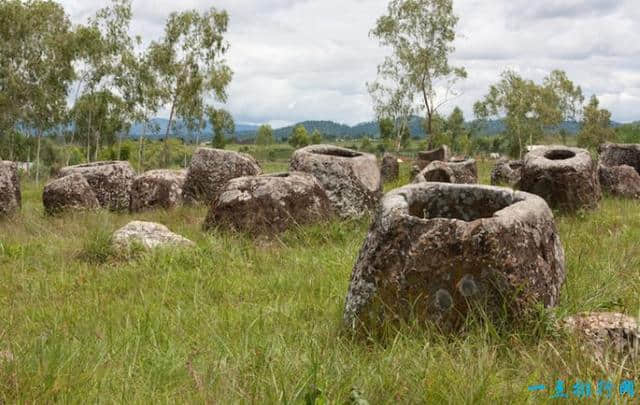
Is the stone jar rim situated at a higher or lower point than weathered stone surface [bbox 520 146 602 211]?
higher

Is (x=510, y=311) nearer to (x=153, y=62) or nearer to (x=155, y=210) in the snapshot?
(x=155, y=210)

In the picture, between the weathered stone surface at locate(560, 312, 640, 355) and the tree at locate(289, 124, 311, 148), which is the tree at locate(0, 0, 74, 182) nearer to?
the weathered stone surface at locate(560, 312, 640, 355)

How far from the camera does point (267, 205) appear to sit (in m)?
9.26

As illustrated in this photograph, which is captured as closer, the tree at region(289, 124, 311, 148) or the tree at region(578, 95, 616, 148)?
the tree at region(578, 95, 616, 148)

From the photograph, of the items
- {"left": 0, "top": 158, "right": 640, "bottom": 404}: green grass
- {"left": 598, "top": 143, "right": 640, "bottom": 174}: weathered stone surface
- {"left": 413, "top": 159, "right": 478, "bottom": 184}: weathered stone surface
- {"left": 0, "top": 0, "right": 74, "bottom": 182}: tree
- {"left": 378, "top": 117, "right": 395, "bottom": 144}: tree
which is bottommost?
{"left": 0, "top": 158, "right": 640, "bottom": 404}: green grass

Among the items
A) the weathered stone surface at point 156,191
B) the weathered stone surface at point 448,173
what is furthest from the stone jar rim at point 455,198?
the weathered stone surface at point 448,173

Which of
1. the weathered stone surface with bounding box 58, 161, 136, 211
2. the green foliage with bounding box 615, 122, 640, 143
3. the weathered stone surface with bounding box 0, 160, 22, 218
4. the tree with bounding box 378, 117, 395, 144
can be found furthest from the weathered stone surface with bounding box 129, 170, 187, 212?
the tree with bounding box 378, 117, 395, 144

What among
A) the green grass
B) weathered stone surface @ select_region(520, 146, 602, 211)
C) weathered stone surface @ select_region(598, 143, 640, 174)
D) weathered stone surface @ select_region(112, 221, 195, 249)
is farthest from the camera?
weathered stone surface @ select_region(598, 143, 640, 174)

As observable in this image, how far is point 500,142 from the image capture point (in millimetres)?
134125

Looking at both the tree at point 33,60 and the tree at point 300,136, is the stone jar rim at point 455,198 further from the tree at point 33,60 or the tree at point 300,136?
the tree at point 300,136

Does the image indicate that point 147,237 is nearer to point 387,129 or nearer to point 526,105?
point 526,105

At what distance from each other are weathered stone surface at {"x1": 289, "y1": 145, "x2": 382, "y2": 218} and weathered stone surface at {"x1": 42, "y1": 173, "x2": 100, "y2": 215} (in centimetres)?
532

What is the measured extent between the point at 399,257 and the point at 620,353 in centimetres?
154

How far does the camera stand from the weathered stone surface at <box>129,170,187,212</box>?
14.2 meters
